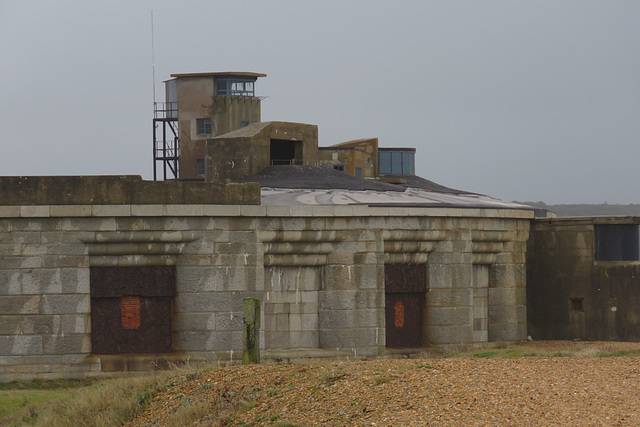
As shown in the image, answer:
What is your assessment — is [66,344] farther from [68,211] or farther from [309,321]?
[309,321]

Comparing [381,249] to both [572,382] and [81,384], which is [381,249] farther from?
[572,382]

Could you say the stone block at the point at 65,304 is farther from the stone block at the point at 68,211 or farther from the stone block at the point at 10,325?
the stone block at the point at 68,211

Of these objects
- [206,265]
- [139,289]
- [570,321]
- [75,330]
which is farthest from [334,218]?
[570,321]

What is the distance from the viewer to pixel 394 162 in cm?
4891

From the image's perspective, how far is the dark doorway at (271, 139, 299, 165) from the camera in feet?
121

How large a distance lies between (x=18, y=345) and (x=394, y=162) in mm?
27372

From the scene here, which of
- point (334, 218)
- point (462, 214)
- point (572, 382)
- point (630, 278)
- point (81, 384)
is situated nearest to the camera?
point (572, 382)

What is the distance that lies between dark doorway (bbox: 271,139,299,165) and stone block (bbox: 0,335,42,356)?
47.4ft

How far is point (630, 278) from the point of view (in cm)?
3072

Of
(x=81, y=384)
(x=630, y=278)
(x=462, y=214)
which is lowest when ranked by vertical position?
(x=81, y=384)

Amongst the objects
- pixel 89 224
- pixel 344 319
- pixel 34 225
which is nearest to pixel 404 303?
pixel 344 319

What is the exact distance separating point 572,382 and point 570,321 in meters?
16.5

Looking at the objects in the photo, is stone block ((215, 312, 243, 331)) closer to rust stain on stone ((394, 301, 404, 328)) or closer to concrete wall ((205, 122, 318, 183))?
rust stain on stone ((394, 301, 404, 328))

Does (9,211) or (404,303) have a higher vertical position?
(9,211)
